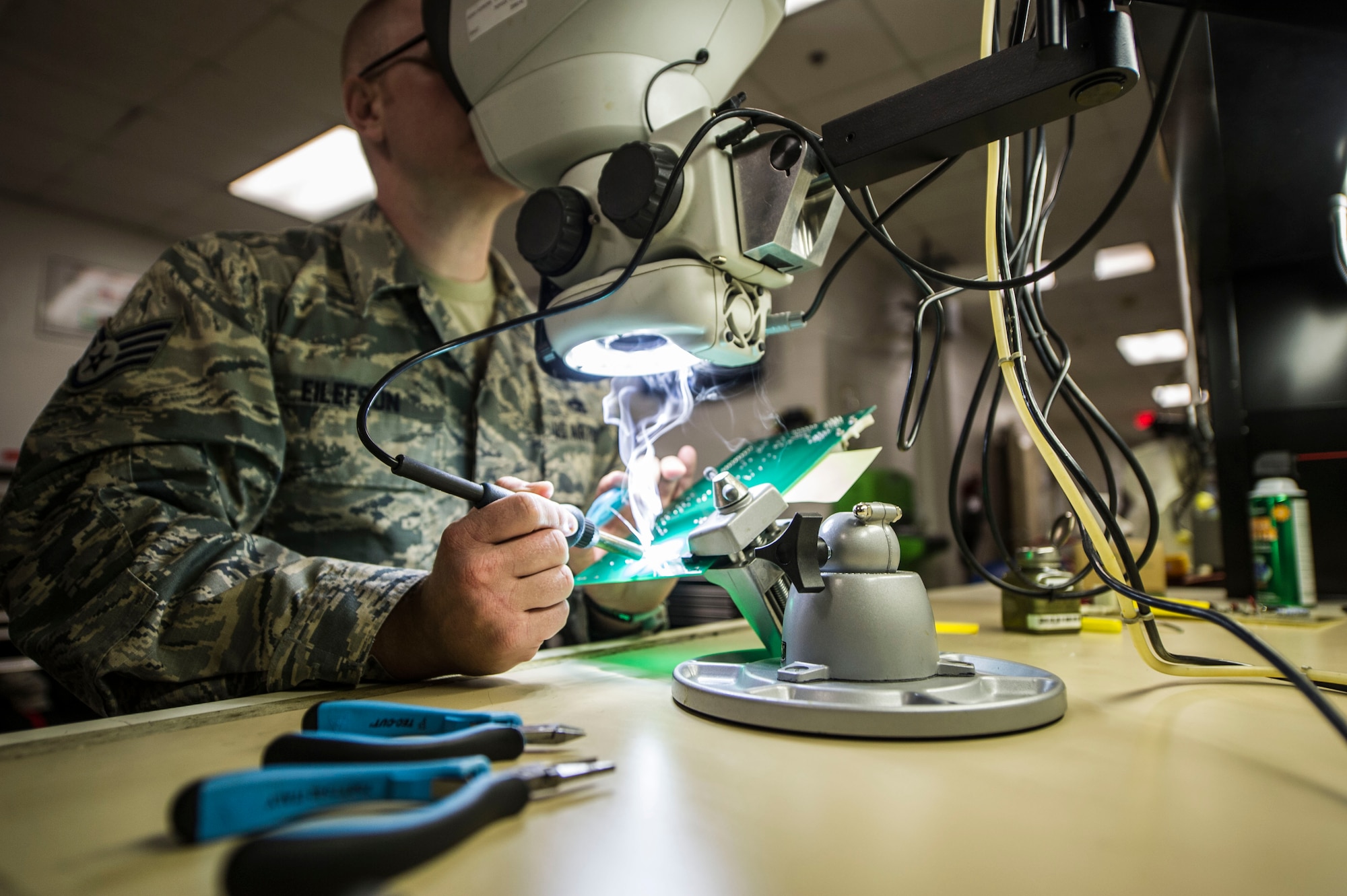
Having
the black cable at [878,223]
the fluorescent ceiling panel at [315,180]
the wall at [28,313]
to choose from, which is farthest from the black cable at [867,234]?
the wall at [28,313]

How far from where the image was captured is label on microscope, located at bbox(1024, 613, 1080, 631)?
82 centimetres

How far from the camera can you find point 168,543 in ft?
2.19

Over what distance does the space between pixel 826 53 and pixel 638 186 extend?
92.2 inches

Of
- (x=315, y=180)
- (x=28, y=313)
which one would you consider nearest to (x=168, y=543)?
(x=315, y=180)

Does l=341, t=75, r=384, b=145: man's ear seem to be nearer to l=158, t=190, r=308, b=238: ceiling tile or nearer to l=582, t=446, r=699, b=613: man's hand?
l=582, t=446, r=699, b=613: man's hand

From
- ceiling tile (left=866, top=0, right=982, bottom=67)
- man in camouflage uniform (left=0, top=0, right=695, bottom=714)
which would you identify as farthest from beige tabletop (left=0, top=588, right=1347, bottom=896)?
ceiling tile (left=866, top=0, right=982, bottom=67)

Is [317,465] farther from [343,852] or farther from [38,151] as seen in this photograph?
[38,151]

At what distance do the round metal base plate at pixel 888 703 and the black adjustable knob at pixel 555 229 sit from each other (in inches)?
14.4

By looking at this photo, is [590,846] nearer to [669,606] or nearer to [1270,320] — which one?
[669,606]

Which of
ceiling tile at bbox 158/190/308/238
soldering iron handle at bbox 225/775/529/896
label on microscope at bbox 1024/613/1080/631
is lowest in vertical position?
label on microscope at bbox 1024/613/1080/631

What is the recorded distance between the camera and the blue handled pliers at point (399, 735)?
0.30 metres

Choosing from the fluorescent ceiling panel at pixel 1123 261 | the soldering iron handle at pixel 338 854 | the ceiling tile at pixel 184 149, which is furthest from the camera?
the fluorescent ceiling panel at pixel 1123 261

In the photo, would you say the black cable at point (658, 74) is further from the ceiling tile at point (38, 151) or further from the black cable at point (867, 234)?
the ceiling tile at point (38, 151)

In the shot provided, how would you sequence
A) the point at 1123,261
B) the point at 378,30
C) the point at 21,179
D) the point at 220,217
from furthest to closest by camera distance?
1. the point at 1123,261
2. the point at 220,217
3. the point at 21,179
4. the point at 378,30
